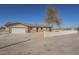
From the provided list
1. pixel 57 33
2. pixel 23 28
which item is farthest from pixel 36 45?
pixel 57 33

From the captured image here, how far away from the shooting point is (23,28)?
9656mm

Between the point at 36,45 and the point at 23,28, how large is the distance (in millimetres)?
1024

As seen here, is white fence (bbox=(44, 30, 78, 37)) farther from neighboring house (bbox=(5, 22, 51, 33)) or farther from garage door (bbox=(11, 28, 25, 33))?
garage door (bbox=(11, 28, 25, 33))

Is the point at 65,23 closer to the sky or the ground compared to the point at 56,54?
closer to the sky

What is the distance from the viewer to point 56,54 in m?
8.70

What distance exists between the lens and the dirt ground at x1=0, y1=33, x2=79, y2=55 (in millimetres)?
8867

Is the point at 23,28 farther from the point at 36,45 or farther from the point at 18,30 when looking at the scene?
the point at 36,45

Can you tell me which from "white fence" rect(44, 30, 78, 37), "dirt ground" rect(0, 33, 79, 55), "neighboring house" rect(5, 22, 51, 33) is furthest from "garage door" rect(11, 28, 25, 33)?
"white fence" rect(44, 30, 78, 37)

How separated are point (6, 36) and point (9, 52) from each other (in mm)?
878
